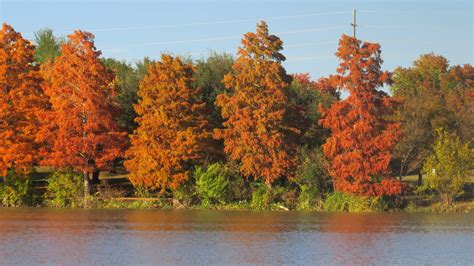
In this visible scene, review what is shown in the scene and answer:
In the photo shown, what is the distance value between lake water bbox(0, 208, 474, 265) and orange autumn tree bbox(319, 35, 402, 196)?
3640 millimetres

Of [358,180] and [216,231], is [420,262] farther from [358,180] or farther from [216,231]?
[358,180]

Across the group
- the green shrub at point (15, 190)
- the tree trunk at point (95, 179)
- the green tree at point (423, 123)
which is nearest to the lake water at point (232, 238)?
the green shrub at point (15, 190)

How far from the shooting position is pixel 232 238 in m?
44.2

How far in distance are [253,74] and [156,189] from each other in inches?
523

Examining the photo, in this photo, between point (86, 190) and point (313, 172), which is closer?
point (313, 172)

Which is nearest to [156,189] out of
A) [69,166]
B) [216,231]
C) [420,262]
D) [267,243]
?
[69,166]

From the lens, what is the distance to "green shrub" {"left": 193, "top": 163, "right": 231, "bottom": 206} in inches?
2522

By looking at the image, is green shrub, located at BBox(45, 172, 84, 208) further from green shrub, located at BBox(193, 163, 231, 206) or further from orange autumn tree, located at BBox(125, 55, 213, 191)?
green shrub, located at BBox(193, 163, 231, 206)

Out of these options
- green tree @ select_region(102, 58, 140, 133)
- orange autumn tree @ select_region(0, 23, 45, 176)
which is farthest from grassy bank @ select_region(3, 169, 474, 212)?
green tree @ select_region(102, 58, 140, 133)

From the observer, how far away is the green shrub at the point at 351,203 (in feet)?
203

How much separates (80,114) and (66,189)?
6.31 m

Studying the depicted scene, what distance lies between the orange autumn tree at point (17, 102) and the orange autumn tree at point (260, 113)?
15143 millimetres

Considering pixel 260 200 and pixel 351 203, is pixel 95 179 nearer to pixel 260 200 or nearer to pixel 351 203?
pixel 260 200

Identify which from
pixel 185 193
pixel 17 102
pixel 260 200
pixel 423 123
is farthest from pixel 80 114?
pixel 423 123
